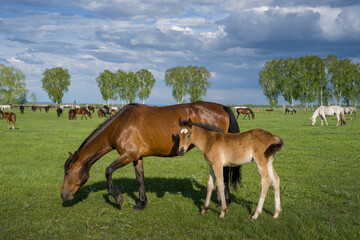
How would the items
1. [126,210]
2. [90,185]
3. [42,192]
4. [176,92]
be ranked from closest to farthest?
[126,210] < [42,192] < [90,185] < [176,92]

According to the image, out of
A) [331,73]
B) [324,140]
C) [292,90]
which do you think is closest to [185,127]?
[324,140]

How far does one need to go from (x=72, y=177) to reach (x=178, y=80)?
10019 cm

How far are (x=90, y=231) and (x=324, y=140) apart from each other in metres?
18.5

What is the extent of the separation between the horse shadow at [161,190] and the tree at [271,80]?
89323 mm

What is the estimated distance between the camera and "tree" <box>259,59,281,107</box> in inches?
3659

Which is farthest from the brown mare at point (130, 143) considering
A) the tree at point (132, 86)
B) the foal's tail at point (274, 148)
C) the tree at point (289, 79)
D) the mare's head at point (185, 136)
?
the tree at point (132, 86)

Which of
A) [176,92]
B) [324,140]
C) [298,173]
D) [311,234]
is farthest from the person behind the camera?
[176,92]

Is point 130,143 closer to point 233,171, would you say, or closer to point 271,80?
point 233,171

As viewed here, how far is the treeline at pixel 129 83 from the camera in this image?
105 meters

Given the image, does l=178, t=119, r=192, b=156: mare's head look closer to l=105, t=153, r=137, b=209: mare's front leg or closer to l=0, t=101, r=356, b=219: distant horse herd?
l=0, t=101, r=356, b=219: distant horse herd

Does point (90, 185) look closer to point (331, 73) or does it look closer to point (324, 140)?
point (324, 140)

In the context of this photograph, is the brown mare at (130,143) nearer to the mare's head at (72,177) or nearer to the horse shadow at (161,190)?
the mare's head at (72,177)

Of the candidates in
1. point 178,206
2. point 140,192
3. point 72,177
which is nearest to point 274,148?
point 178,206

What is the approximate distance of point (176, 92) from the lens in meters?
107
